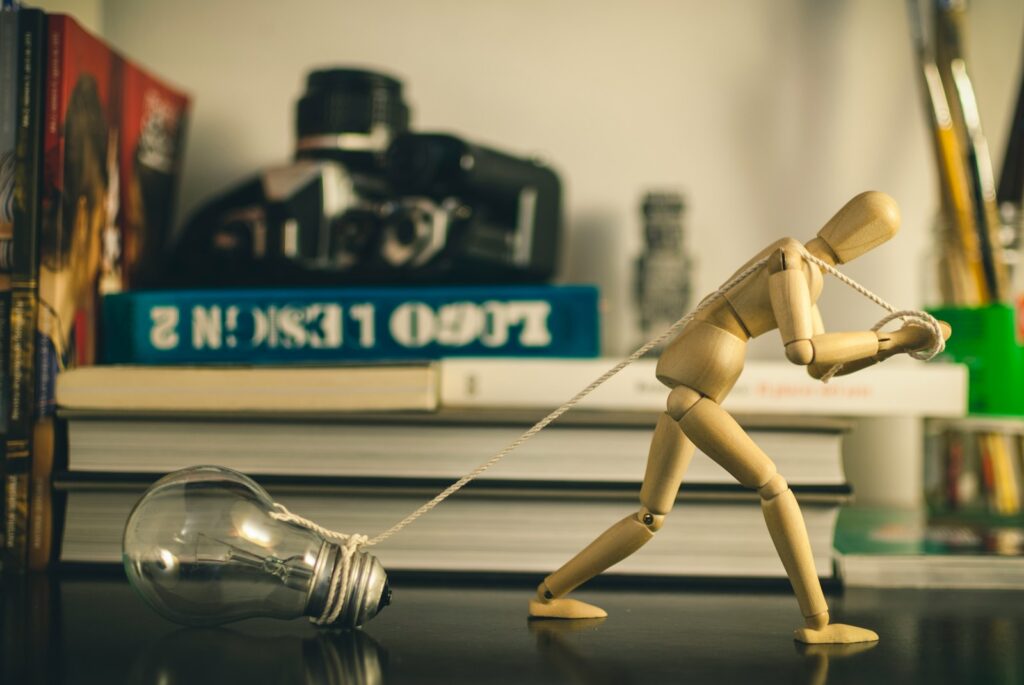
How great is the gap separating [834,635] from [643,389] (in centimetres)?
19

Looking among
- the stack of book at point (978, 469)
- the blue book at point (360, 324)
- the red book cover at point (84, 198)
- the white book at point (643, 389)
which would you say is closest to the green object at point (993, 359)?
the stack of book at point (978, 469)

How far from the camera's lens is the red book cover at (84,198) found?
1.92ft

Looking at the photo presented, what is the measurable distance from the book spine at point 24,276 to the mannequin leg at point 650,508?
0.34 m

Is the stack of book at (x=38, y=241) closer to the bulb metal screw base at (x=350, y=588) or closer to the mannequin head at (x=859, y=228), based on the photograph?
the bulb metal screw base at (x=350, y=588)

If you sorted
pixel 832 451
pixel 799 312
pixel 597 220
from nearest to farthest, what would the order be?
1. pixel 799 312
2. pixel 832 451
3. pixel 597 220

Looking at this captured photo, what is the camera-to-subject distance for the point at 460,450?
1.87 feet

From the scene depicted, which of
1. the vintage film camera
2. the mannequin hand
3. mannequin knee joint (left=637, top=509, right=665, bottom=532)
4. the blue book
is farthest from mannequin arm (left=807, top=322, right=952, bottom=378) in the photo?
the vintage film camera

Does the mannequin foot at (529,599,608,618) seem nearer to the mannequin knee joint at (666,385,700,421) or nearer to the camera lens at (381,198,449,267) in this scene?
the mannequin knee joint at (666,385,700,421)

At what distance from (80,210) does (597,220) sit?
1.33 ft

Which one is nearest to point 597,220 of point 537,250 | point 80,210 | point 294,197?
point 537,250

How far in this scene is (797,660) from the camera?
43 cm

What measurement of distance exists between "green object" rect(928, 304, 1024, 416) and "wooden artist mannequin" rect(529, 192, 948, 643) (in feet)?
0.99

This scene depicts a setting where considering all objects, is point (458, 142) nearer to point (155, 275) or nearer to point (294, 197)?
point (294, 197)

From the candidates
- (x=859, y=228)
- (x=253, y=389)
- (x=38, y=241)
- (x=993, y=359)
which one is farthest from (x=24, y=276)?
(x=993, y=359)
